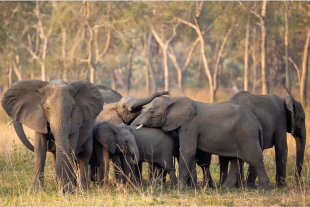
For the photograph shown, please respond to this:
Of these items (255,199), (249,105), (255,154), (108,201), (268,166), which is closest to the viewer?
(108,201)

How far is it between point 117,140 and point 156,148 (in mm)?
717

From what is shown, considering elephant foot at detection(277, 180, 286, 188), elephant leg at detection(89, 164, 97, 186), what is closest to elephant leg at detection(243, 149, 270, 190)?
elephant foot at detection(277, 180, 286, 188)

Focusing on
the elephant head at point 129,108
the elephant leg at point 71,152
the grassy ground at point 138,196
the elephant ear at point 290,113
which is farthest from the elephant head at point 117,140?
the elephant ear at point 290,113

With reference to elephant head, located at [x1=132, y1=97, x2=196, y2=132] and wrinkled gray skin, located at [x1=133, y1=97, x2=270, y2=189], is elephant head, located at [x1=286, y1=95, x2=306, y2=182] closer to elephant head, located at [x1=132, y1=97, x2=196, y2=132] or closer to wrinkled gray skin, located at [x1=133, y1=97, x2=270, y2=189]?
wrinkled gray skin, located at [x1=133, y1=97, x2=270, y2=189]

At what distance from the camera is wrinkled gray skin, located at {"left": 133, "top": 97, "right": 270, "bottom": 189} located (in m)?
7.37

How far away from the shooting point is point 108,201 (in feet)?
19.9

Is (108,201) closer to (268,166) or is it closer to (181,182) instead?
(181,182)

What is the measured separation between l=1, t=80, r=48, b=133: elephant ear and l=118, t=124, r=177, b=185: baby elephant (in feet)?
5.29

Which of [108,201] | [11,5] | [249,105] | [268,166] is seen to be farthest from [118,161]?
[11,5]

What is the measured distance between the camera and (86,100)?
696 cm

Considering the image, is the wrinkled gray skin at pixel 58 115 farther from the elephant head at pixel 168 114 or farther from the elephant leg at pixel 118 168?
the elephant head at pixel 168 114

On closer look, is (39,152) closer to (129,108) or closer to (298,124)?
(129,108)

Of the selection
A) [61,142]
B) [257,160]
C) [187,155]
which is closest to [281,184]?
[257,160]

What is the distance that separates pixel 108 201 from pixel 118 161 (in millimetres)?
1399
